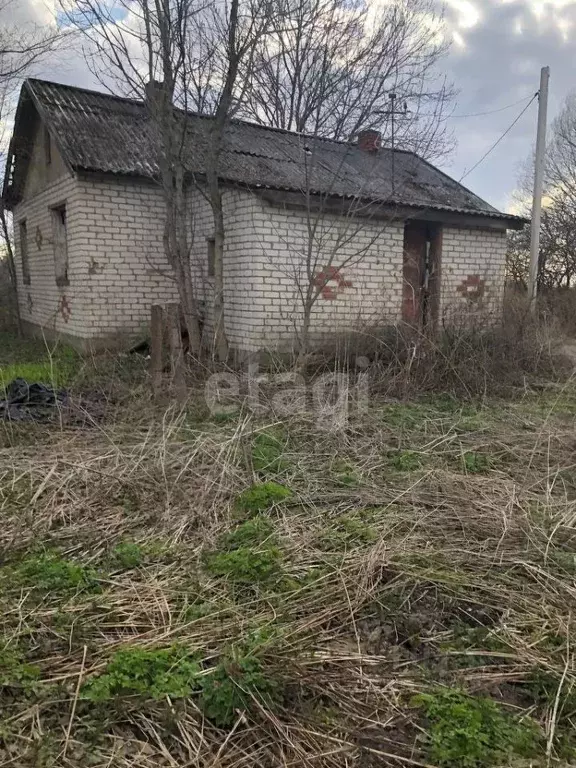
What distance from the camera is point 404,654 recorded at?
2.10 m

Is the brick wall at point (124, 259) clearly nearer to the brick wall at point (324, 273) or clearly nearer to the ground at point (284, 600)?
the brick wall at point (324, 273)

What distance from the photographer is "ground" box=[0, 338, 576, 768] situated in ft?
5.61

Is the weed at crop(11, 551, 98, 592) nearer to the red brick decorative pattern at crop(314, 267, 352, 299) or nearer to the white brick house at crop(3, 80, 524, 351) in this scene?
the white brick house at crop(3, 80, 524, 351)

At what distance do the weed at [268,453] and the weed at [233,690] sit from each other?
1922 mm

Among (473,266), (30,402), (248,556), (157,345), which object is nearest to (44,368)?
(30,402)

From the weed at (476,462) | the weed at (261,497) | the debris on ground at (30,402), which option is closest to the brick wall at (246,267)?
the debris on ground at (30,402)

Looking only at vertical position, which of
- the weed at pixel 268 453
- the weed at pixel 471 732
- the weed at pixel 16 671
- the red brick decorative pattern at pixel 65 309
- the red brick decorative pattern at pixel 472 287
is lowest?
the weed at pixel 471 732

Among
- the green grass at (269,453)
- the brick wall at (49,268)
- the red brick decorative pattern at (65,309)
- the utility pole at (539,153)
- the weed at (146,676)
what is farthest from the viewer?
the utility pole at (539,153)

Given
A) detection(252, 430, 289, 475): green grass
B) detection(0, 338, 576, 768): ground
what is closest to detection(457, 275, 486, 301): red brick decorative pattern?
detection(0, 338, 576, 768): ground

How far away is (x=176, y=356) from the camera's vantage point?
5.48 metres

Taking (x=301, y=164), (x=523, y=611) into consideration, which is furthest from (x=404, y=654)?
(x=301, y=164)

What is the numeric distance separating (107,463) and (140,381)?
8.64ft

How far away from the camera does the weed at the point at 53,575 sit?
2465 millimetres

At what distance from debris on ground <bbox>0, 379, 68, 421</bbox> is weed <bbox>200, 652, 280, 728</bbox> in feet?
11.4
